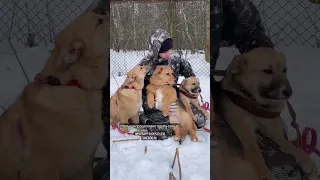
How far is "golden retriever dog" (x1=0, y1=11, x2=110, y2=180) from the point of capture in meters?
2.98

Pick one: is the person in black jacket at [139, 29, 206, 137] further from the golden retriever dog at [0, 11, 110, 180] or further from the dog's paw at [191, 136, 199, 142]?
the golden retriever dog at [0, 11, 110, 180]

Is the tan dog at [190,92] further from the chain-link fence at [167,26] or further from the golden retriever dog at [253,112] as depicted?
the golden retriever dog at [253,112]

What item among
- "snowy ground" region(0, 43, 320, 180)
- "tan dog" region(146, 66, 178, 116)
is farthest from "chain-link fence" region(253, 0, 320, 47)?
"tan dog" region(146, 66, 178, 116)

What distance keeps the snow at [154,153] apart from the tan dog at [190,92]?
32 mm

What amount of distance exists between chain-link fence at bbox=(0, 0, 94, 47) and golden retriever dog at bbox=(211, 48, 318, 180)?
1.00 m

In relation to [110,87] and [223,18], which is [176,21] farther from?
[110,87]

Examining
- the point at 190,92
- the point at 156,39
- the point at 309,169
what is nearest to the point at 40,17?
the point at 156,39

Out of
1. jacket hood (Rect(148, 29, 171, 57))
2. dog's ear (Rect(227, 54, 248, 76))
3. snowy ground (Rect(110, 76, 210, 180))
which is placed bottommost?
snowy ground (Rect(110, 76, 210, 180))

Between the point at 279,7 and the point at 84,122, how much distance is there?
1.34 meters

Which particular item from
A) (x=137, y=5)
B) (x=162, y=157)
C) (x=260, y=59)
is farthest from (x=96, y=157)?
(x=260, y=59)

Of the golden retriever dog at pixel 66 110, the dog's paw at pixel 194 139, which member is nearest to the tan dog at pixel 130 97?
the golden retriever dog at pixel 66 110

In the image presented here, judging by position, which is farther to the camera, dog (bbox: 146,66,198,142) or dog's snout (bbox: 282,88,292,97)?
dog's snout (bbox: 282,88,292,97)

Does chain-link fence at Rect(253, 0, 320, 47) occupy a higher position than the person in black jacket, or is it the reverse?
chain-link fence at Rect(253, 0, 320, 47)

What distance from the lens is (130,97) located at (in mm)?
2809
